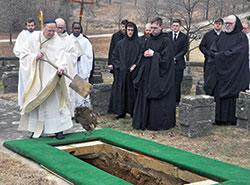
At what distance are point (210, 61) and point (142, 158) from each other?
3892mm

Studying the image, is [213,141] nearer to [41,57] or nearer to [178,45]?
[41,57]

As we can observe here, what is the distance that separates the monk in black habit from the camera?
9.35 m

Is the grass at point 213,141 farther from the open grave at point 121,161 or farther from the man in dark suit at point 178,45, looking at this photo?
the man in dark suit at point 178,45

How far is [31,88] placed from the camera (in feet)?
25.1

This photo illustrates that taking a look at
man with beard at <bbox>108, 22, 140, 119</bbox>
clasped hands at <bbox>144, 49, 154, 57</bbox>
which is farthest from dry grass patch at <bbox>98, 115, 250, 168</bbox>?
clasped hands at <bbox>144, 49, 154, 57</bbox>

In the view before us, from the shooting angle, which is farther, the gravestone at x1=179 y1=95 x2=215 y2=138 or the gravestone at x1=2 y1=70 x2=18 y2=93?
the gravestone at x1=2 y1=70 x2=18 y2=93

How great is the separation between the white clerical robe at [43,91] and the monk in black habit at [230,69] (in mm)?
3504

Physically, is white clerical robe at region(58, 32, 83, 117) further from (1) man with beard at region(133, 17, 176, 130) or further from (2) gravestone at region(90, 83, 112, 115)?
A: (2) gravestone at region(90, 83, 112, 115)

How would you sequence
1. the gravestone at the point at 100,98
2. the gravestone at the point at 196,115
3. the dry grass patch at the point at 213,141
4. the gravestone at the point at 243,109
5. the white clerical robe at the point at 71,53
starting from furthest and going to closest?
1. the gravestone at the point at 100,98
2. the gravestone at the point at 243,109
3. the gravestone at the point at 196,115
4. the white clerical robe at the point at 71,53
5. the dry grass patch at the point at 213,141

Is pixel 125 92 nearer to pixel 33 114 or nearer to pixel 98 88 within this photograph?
pixel 98 88

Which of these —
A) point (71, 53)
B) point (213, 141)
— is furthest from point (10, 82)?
point (213, 141)

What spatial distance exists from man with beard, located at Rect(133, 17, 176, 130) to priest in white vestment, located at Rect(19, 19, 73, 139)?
1822mm

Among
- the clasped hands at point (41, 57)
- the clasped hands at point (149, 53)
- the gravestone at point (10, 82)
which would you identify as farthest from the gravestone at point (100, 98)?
the gravestone at point (10, 82)

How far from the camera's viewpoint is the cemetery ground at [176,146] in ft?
19.0
